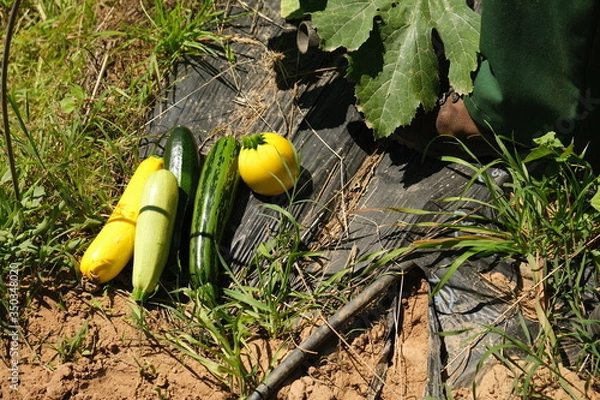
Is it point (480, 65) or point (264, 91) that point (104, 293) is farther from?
point (480, 65)

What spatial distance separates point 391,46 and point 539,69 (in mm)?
788

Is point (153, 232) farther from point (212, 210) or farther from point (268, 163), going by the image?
point (268, 163)

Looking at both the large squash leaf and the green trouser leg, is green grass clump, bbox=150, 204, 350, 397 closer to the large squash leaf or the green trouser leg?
the large squash leaf

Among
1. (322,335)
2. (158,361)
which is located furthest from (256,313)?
(158,361)

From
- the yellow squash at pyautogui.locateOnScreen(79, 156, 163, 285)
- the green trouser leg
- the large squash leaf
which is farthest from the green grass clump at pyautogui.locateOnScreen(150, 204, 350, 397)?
the green trouser leg

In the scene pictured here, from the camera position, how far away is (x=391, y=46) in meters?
3.74

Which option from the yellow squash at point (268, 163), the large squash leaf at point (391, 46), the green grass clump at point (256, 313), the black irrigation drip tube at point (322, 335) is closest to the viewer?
the black irrigation drip tube at point (322, 335)

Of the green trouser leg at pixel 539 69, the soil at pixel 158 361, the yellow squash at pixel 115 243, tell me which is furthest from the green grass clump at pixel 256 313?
the green trouser leg at pixel 539 69

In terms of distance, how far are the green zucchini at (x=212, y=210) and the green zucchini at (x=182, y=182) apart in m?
0.07

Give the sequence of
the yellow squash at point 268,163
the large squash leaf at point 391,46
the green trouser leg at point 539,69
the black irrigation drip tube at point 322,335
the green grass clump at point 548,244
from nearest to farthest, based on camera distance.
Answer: the green trouser leg at point 539,69
the green grass clump at point 548,244
the black irrigation drip tube at point 322,335
the large squash leaf at point 391,46
the yellow squash at point 268,163

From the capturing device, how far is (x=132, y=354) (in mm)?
3596

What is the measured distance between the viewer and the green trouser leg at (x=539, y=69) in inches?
117

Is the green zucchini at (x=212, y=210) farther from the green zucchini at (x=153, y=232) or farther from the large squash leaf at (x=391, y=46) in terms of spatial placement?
the large squash leaf at (x=391, y=46)

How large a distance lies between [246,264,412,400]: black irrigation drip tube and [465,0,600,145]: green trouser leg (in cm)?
86
